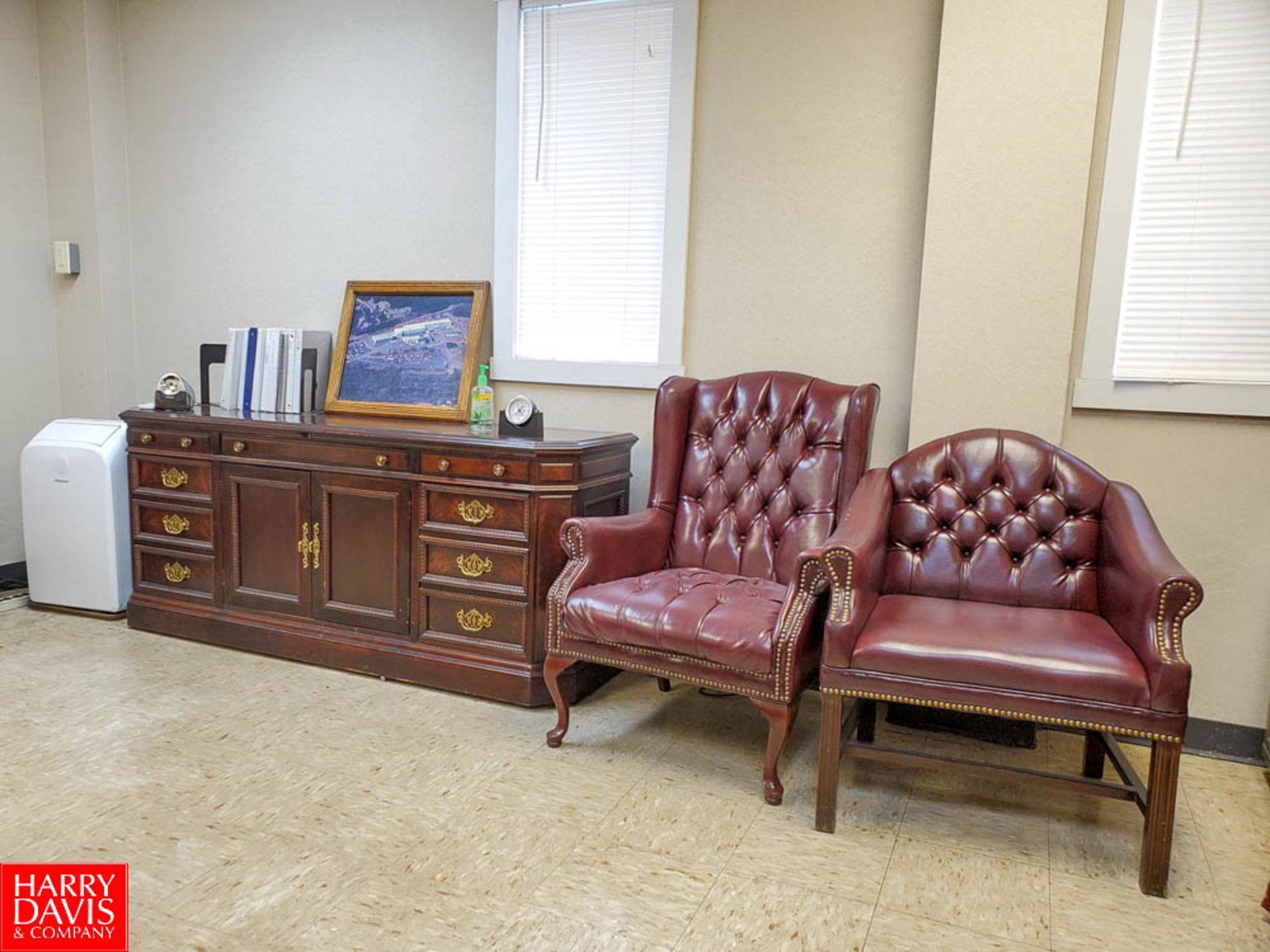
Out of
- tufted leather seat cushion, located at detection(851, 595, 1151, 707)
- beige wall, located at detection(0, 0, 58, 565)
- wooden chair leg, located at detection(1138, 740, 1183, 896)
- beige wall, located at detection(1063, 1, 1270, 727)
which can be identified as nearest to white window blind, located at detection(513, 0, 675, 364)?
beige wall, located at detection(1063, 1, 1270, 727)

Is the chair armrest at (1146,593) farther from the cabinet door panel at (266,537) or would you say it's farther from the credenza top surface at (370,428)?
the cabinet door panel at (266,537)

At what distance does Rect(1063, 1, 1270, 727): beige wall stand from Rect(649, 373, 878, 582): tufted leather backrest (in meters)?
0.80

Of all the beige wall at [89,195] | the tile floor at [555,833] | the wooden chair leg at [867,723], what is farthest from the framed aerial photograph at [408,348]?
the wooden chair leg at [867,723]

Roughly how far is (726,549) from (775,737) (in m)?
0.75

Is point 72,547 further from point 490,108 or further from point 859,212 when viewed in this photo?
point 859,212

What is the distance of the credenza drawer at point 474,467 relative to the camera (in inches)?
110

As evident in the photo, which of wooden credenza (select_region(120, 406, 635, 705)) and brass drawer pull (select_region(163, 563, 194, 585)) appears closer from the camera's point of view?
wooden credenza (select_region(120, 406, 635, 705))

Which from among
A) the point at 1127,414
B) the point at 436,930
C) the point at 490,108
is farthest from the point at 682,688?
the point at 490,108

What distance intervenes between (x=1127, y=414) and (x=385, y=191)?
2.97 metres

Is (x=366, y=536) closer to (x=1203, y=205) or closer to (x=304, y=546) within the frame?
(x=304, y=546)

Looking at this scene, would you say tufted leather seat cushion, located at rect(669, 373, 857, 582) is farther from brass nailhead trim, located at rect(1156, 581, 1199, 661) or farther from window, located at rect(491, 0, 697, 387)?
brass nailhead trim, located at rect(1156, 581, 1199, 661)

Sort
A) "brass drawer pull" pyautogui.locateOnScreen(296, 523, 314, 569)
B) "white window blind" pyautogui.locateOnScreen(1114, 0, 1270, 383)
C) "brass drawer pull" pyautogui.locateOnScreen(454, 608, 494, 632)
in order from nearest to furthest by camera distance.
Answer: "white window blind" pyautogui.locateOnScreen(1114, 0, 1270, 383) < "brass drawer pull" pyautogui.locateOnScreen(454, 608, 494, 632) < "brass drawer pull" pyautogui.locateOnScreen(296, 523, 314, 569)

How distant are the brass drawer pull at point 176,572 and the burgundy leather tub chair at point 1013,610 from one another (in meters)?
2.59

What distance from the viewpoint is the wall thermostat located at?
408cm
